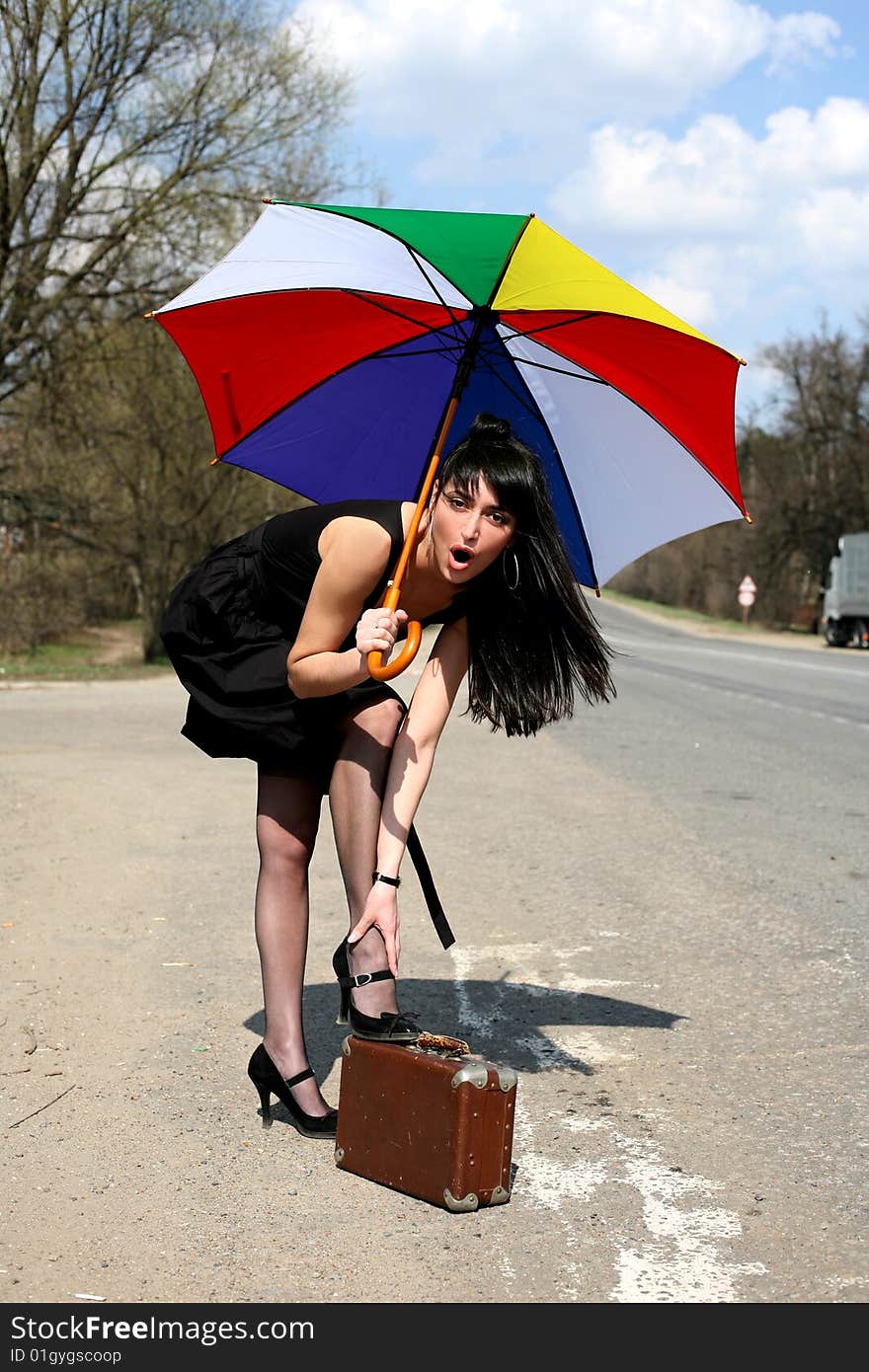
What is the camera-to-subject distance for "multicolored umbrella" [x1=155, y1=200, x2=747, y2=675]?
381 cm

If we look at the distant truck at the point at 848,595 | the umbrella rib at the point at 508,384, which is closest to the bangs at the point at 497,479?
the umbrella rib at the point at 508,384

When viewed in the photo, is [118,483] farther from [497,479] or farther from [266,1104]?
[497,479]

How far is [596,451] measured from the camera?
449 centimetres

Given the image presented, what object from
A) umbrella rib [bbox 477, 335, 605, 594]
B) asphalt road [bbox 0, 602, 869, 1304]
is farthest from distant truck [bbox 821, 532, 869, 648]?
umbrella rib [bbox 477, 335, 605, 594]

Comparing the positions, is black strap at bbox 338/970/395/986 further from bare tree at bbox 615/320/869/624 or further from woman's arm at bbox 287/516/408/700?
bare tree at bbox 615/320/869/624

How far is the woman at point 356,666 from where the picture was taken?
372 centimetres

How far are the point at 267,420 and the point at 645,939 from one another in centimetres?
274

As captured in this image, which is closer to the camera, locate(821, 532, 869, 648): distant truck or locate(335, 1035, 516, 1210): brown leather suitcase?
locate(335, 1035, 516, 1210): brown leather suitcase

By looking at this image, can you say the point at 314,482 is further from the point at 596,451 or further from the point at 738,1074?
the point at 738,1074

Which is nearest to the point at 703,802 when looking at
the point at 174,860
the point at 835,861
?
the point at 835,861

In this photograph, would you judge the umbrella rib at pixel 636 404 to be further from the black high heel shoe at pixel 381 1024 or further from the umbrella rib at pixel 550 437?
the black high heel shoe at pixel 381 1024

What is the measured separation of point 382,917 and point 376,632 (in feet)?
2.41

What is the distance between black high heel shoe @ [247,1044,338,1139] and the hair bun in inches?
64.8

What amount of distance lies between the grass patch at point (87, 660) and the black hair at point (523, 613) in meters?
18.6
